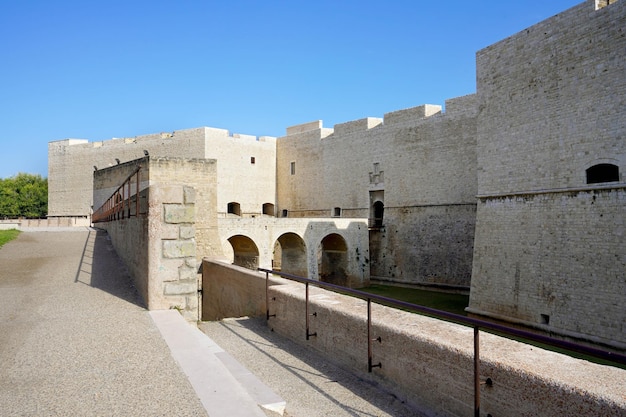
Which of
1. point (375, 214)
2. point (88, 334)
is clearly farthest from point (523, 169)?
point (375, 214)

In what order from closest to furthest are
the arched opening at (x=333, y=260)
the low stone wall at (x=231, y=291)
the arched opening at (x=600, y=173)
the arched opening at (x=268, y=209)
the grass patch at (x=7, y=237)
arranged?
the low stone wall at (x=231, y=291) → the arched opening at (x=600, y=173) → the grass patch at (x=7, y=237) → the arched opening at (x=333, y=260) → the arched opening at (x=268, y=209)

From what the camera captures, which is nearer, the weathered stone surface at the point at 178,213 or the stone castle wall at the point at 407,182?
the weathered stone surface at the point at 178,213

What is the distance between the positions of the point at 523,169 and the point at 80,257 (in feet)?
34.5

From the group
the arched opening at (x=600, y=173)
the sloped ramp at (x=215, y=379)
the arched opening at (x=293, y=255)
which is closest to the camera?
the sloped ramp at (x=215, y=379)

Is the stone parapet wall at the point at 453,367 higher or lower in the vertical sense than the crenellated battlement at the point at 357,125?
lower

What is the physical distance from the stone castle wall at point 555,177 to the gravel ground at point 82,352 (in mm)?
9190

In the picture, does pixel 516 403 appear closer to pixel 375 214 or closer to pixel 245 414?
pixel 245 414

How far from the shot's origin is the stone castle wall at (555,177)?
33.1 ft

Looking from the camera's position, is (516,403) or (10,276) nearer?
(516,403)

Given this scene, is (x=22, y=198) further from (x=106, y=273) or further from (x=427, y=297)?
(x=106, y=273)

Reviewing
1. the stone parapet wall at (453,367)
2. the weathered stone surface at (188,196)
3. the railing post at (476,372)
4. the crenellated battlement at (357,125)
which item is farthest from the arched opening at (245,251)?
the railing post at (476,372)

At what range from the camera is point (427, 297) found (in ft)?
62.6

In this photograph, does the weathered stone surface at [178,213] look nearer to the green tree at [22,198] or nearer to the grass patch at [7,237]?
the grass patch at [7,237]

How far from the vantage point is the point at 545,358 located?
308 cm
